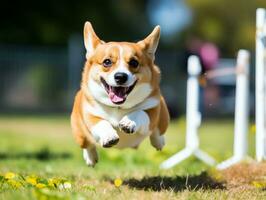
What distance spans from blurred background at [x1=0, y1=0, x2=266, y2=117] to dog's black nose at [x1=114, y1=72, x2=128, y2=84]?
378 inches

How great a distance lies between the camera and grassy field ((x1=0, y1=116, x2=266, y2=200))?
508 cm

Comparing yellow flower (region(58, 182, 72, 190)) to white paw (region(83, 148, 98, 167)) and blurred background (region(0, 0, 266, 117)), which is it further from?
blurred background (region(0, 0, 266, 117))

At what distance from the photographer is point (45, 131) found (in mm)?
14875

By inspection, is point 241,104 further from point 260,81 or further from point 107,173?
point 107,173

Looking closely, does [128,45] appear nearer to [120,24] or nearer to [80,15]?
[80,15]

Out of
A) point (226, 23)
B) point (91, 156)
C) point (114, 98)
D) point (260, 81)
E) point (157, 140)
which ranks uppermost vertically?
point (114, 98)

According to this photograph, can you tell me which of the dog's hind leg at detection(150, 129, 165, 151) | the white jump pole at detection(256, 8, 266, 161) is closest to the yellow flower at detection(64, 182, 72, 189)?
the dog's hind leg at detection(150, 129, 165, 151)

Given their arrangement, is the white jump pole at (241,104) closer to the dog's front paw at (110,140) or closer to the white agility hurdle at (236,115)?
the white agility hurdle at (236,115)

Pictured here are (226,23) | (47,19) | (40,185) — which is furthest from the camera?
(226,23)

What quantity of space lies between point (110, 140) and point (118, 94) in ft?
1.27

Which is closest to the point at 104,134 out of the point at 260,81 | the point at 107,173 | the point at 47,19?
the point at 107,173

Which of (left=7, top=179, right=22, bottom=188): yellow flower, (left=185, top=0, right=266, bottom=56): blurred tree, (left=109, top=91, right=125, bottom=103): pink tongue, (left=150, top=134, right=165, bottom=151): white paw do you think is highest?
(left=109, top=91, right=125, bottom=103): pink tongue

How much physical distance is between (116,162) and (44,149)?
43.7 inches

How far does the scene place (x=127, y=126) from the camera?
5438 mm
